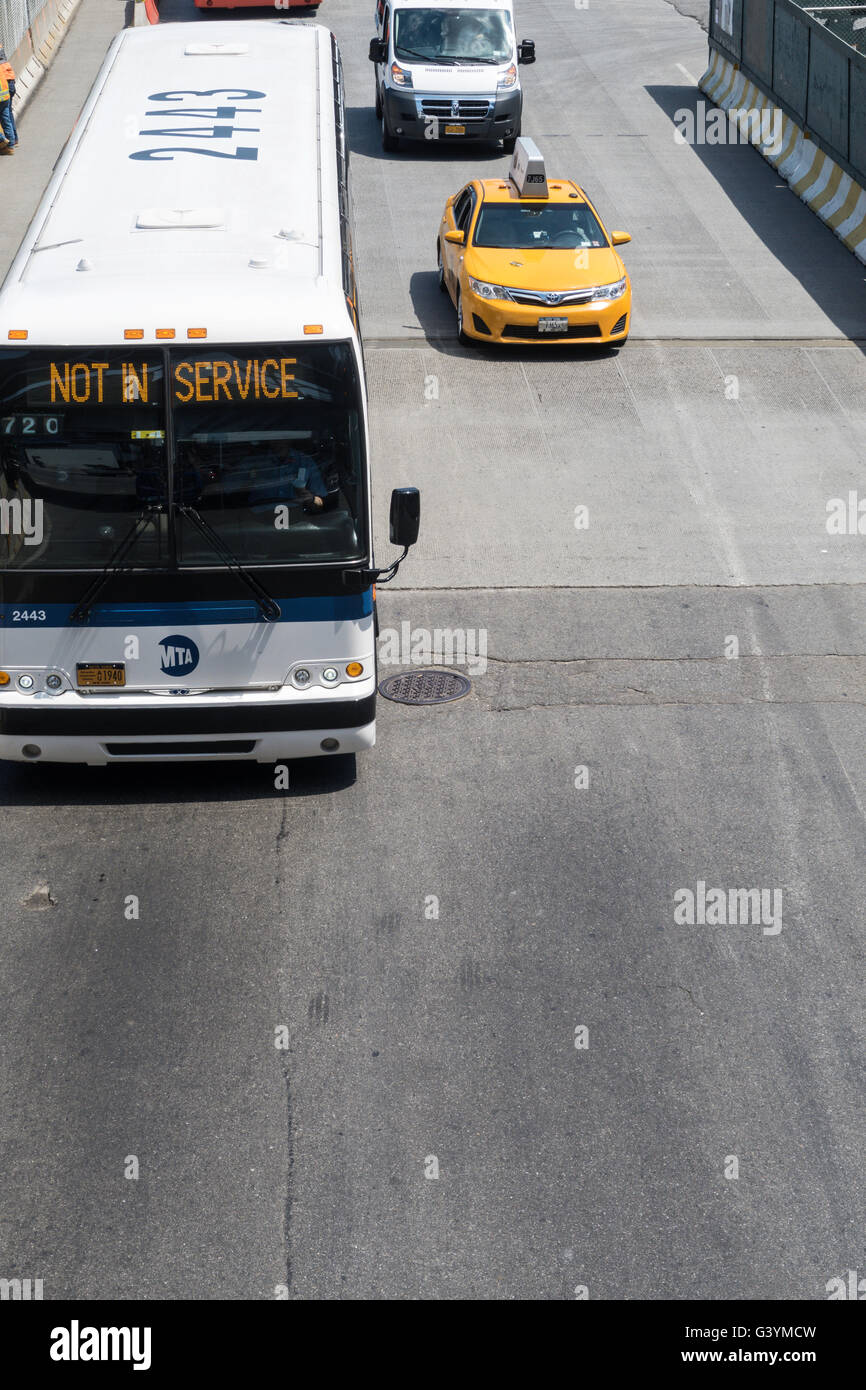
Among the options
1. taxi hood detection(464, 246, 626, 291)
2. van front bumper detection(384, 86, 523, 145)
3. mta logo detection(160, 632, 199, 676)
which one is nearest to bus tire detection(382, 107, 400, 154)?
van front bumper detection(384, 86, 523, 145)

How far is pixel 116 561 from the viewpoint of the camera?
8977 mm

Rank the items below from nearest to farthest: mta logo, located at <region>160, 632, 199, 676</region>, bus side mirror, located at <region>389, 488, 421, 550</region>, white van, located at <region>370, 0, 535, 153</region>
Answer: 1. mta logo, located at <region>160, 632, 199, 676</region>
2. bus side mirror, located at <region>389, 488, 421, 550</region>
3. white van, located at <region>370, 0, 535, 153</region>

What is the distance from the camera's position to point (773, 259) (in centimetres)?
2098

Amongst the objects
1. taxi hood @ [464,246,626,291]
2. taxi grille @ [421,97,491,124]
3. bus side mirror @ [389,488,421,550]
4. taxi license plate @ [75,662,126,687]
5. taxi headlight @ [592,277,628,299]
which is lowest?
taxi headlight @ [592,277,628,299]

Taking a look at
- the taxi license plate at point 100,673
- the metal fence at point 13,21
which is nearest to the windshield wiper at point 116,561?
the taxi license plate at point 100,673

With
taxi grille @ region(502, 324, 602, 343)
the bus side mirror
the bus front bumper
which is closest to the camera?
the bus front bumper

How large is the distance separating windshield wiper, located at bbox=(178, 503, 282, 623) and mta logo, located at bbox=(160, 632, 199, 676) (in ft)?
1.61

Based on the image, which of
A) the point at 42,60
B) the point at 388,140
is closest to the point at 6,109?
the point at 388,140

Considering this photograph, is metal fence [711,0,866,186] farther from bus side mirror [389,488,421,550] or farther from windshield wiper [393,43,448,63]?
bus side mirror [389,488,421,550]

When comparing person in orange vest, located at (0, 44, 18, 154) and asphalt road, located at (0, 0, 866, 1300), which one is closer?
asphalt road, located at (0, 0, 866, 1300)

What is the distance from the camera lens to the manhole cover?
11.4 metres

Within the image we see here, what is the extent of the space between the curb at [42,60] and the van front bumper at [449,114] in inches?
272

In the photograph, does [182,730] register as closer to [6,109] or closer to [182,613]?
[182,613]

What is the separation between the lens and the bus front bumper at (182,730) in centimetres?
932
